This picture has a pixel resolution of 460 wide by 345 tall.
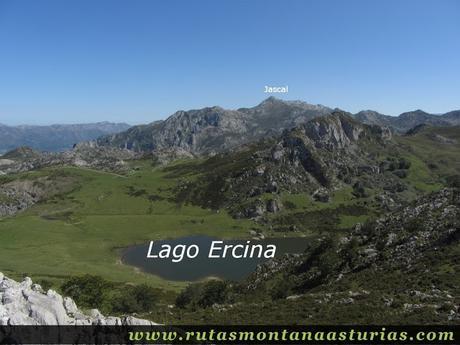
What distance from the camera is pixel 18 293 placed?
130 feet

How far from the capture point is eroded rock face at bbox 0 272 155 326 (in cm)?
3525

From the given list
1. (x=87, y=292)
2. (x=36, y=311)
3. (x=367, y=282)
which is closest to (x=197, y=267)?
(x=87, y=292)

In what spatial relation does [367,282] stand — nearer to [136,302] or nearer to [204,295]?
[204,295]

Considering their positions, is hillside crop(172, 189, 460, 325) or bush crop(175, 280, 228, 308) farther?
bush crop(175, 280, 228, 308)

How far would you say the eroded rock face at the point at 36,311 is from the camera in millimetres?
35250

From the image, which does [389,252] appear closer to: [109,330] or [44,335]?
[109,330]

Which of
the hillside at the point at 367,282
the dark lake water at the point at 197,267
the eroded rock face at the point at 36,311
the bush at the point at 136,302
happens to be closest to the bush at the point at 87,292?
the bush at the point at 136,302

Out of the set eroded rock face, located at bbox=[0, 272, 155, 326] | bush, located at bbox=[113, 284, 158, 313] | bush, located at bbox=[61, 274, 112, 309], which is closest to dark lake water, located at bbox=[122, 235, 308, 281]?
bush, located at bbox=[113, 284, 158, 313]

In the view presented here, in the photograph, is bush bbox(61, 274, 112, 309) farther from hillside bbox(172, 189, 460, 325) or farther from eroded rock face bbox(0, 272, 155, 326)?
eroded rock face bbox(0, 272, 155, 326)

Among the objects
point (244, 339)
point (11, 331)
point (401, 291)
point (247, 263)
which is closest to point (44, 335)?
point (11, 331)

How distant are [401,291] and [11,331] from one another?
146 ft

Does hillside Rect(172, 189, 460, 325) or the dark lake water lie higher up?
hillside Rect(172, 189, 460, 325)

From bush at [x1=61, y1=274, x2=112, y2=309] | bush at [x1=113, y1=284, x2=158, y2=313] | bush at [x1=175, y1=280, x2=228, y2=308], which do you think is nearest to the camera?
bush at [x1=175, y1=280, x2=228, y2=308]

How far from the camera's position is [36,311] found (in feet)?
123
